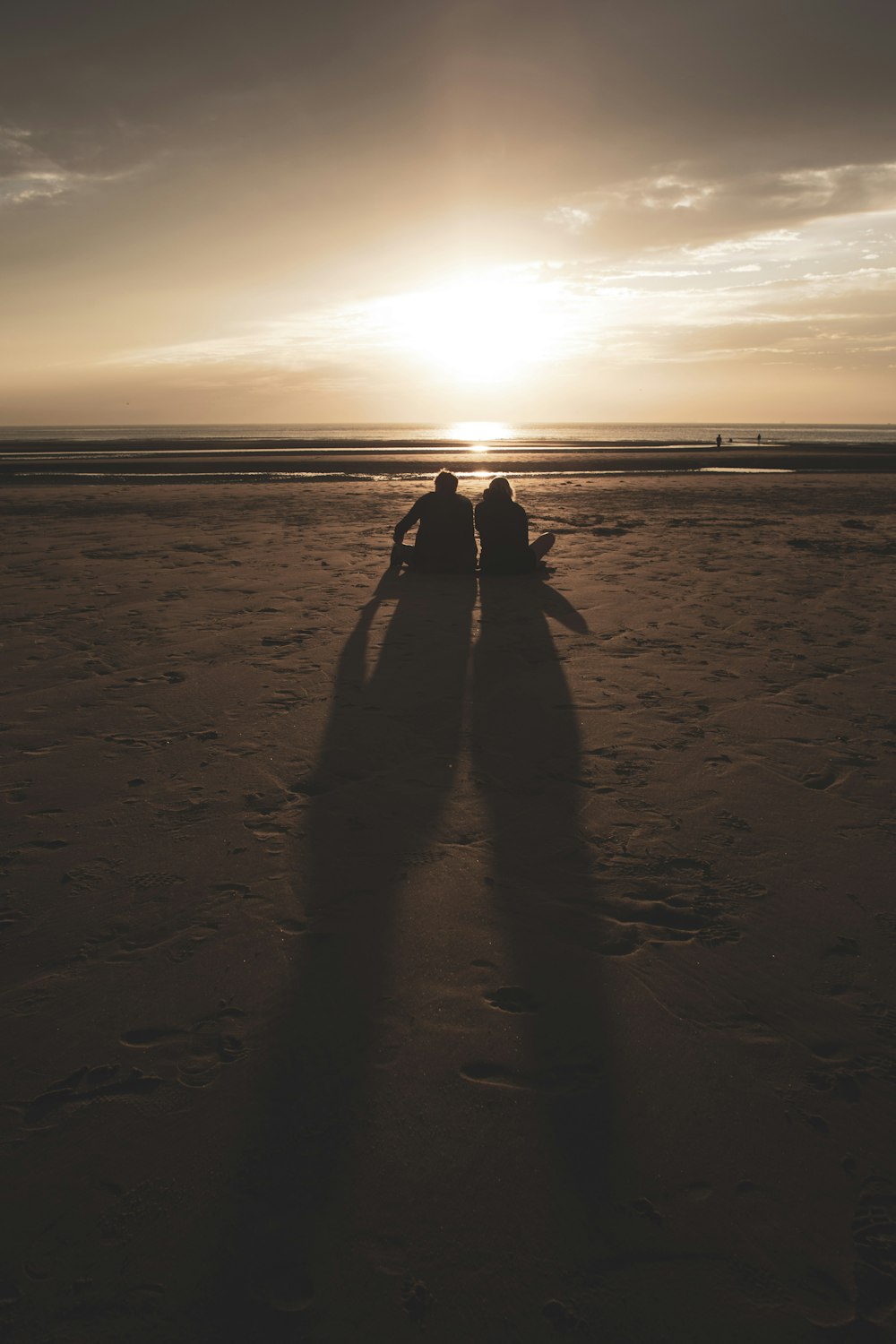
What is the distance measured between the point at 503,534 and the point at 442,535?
2.53 feet

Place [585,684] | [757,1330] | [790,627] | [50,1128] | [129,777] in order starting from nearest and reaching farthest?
[757,1330] → [50,1128] → [129,777] → [585,684] → [790,627]

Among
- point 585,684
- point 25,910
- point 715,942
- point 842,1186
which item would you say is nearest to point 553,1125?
point 842,1186

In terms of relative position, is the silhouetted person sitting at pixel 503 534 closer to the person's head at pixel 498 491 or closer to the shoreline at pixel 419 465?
the person's head at pixel 498 491

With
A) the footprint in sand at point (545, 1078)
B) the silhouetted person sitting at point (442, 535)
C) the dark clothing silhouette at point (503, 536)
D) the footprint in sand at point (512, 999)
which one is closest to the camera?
the footprint in sand at point (545, 1078)

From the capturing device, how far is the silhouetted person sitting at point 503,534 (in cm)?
920

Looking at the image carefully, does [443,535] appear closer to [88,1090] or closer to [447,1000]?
[447,1000]

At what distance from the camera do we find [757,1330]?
5.29 feet

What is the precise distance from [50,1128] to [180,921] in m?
0.89

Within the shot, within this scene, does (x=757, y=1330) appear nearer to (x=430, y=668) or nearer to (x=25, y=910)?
(x=25, y=910)

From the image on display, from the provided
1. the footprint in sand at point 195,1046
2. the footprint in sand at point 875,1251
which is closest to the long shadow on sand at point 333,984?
the footprint in sand at point 195,1046

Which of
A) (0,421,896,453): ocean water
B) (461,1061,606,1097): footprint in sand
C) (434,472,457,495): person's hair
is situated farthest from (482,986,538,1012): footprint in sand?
(0,421,896,453): ocean water

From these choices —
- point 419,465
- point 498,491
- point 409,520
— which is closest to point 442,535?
point 409,520

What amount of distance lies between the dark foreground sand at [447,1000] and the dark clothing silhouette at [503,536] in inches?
144

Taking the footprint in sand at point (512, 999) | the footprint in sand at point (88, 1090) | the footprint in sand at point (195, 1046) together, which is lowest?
the footprint in sand at point (88, 1090)
